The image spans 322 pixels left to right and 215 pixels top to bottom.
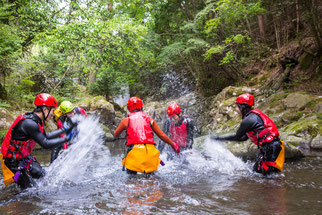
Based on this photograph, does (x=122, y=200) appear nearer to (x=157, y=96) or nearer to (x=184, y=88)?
(x=184, y=88)

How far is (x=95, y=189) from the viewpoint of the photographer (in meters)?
4.67

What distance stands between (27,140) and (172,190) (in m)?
2.64

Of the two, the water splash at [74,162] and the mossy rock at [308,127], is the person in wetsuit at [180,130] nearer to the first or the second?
the water splash at [74,162]

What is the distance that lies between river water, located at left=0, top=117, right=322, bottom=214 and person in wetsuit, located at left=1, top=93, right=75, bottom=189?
30cm

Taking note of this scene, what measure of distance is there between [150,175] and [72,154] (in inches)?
79.2

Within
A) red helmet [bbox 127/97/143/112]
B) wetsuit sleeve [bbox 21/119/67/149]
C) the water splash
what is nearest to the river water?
the water splash

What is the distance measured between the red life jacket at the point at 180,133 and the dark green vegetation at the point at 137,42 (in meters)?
6.71

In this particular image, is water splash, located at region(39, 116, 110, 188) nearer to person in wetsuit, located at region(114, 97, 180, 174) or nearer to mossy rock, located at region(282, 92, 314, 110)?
person in wetsuit, located at region(114, 97, 180, 174)

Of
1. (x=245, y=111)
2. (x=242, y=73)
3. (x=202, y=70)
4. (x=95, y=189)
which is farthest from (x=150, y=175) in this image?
(x=202, y=70)

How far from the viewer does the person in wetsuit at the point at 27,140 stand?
402 cm

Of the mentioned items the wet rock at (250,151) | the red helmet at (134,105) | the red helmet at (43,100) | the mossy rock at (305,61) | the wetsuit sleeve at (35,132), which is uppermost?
the mossy rock at (305,61)

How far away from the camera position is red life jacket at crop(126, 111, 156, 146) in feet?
15.9

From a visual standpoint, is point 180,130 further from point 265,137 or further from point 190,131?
point 265,137

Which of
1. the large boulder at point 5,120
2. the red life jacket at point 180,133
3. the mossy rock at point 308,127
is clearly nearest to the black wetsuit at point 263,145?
the red life jacket at point 180,133
